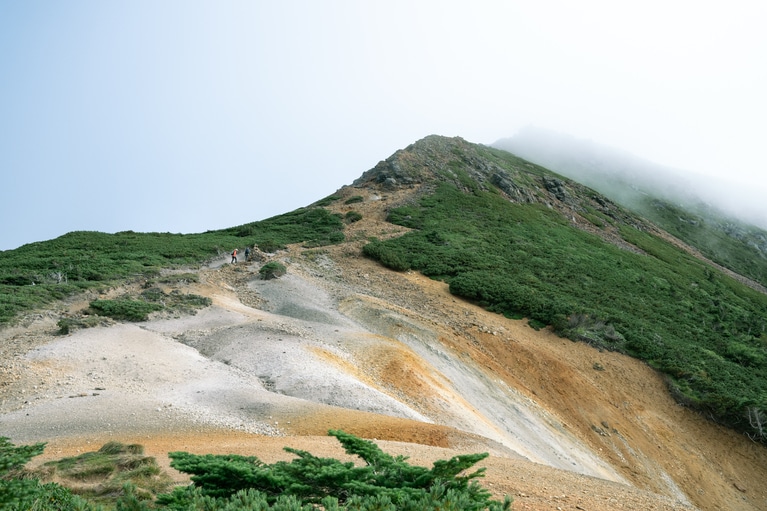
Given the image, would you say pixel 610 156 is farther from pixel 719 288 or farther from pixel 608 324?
pixel 608 324

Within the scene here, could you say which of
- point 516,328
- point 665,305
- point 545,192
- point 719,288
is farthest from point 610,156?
point 516,328

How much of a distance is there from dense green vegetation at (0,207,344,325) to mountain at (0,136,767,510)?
0.24 metres

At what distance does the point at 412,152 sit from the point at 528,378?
162 ft

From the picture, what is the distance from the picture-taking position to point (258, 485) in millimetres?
6379

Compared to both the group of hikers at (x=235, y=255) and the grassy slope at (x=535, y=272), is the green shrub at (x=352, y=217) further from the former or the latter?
the group of hikers at (x=235, y=255)

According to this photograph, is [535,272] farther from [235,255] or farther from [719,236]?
[719,236]

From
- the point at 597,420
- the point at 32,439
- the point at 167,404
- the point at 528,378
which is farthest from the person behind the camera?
the point at 528,378

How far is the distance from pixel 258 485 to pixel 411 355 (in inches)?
583

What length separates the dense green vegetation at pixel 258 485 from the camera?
16.4ft

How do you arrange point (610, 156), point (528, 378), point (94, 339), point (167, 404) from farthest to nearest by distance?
point (610, 156), point (528, 378), point (94, 339), point (167, 404)

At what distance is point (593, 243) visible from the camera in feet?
159

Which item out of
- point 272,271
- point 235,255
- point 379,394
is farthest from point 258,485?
point 235,255

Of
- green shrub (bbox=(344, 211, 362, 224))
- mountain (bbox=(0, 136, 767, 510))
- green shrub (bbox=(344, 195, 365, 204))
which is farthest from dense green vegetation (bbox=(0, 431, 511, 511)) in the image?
green shrub (bbox=(344, 195, 365, 204))

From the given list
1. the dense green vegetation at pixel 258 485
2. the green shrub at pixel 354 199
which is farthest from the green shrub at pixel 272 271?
the green shrub at pixel 354 199
